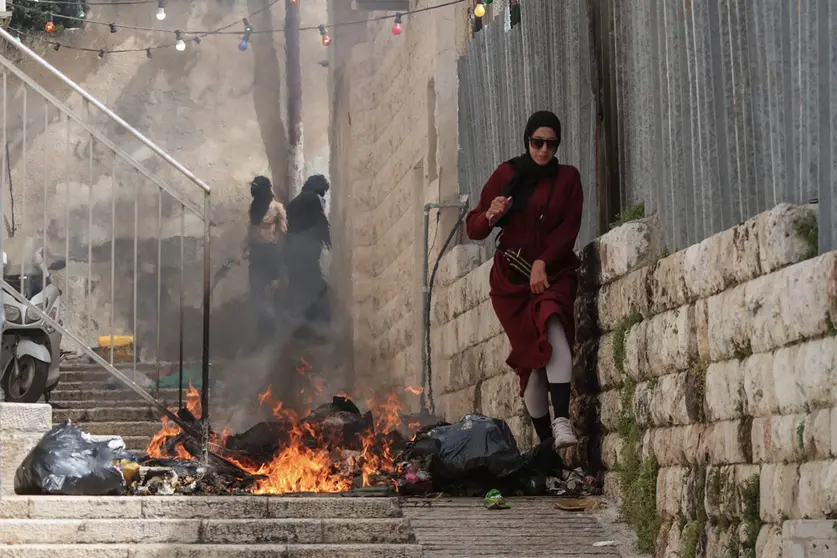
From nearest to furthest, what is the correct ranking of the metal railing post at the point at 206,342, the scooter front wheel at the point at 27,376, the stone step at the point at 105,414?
the metal railing post at the point at 206,342 → the stone step at the point at 105,414 → the scooter front wheel at the point at 27,376

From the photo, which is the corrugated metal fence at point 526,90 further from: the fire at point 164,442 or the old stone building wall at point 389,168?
the fire at point 164,442

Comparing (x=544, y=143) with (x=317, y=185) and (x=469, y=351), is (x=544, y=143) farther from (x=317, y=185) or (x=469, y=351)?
(x=317, y=185)

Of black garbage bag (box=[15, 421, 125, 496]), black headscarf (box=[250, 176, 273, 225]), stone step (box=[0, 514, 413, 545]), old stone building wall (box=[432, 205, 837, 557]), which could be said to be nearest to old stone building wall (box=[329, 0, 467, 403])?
black headscarf (box=[250, 176, 273, 225])

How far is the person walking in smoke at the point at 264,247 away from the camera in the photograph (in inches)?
776

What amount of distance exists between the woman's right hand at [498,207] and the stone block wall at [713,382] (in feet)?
1.78

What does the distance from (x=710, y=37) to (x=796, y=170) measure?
48.0 inches

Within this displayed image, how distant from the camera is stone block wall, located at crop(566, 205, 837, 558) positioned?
476cm

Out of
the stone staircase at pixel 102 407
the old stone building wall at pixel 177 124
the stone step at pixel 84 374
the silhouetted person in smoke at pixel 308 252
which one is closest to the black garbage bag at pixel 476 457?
the stone staircase at pixel 102 407

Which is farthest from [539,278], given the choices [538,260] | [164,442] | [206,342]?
[164,442]

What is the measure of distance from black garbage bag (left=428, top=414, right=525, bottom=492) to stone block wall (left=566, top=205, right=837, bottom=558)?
0.45 meters

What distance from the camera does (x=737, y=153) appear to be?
5.98 meters

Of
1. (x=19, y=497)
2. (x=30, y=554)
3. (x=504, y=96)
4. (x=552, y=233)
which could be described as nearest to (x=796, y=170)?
(x=552, y=233)

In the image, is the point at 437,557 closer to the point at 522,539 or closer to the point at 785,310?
the point at 522,539

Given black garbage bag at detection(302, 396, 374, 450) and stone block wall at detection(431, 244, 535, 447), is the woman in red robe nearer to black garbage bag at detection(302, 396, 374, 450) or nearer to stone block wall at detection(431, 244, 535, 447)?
stone block wall at detection(431, 244, 535, 447)
